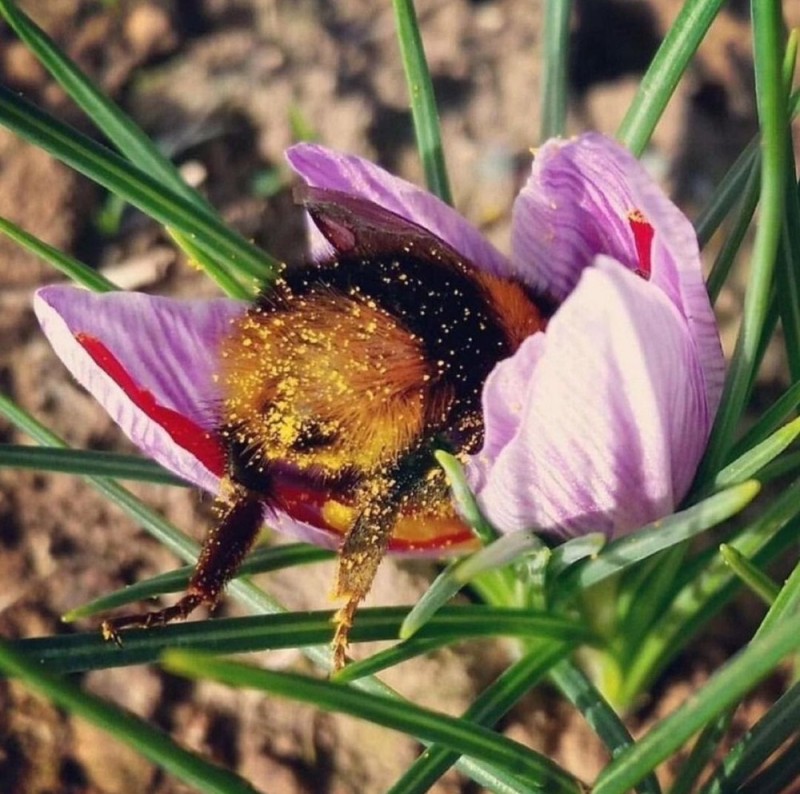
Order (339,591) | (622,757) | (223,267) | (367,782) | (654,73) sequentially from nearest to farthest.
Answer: (622,757) < (339,591) < (654,73) < (223,267) < (367,782)

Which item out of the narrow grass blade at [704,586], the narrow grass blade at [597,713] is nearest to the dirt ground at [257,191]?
the narrow grass blade at [704,586]

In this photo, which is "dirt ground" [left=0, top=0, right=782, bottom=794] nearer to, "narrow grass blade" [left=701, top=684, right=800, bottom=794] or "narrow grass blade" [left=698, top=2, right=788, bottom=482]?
"narrow grass blade" [left=701, top=684, right=800, bottom=794]

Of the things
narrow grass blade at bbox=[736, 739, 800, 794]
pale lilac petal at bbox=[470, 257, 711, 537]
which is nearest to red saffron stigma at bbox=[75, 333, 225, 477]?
pale lilac petal at bbox=[470, 257, 711, 537]

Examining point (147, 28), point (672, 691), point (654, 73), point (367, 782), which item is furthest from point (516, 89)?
point (367, 782)

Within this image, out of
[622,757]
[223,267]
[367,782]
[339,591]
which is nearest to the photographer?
[622,757]

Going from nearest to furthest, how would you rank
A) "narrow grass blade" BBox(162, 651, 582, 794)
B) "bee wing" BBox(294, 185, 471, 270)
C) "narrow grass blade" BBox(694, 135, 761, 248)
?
"narrow grass blade" BBox(162, 651, 582, 794) → "bee wing" BBox(294, 185, 471, 270) → "narrow grass blade" BBox(694, 135, 761, 248)

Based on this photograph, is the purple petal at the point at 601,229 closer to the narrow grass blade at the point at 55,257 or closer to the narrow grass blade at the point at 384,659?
the narrow grass blade at the point at 384,659

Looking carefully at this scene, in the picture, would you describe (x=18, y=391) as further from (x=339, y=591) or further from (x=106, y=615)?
(x=339, y=591)
